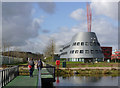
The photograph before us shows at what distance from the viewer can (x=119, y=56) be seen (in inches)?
4230

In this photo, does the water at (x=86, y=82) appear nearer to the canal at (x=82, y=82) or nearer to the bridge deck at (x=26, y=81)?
the canal at (x=82, y=82)

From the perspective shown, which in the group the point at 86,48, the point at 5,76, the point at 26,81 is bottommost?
the point at 26,81

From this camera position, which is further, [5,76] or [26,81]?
[26,81]

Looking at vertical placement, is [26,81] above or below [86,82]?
above

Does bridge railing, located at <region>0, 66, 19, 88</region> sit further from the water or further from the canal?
the water

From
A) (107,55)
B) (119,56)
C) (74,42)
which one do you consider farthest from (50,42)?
(107,55)

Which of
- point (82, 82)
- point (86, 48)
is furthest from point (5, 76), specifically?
point (86, 48)

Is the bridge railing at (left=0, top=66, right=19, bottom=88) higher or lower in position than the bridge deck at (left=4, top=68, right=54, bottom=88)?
higher

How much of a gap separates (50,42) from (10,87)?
6784 centimetres

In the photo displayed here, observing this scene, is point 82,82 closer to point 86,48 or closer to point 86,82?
point 86,82

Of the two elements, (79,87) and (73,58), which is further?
(73,58)

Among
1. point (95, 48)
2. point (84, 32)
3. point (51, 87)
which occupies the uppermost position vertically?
point (84, 32)

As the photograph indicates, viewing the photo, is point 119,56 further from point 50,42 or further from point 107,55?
point 50,42

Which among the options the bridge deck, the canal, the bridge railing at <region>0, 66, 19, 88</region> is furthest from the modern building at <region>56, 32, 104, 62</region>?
the bridge railing at <region>0, 66, 19, 88</region>
